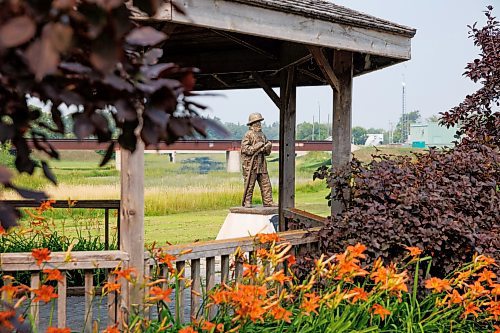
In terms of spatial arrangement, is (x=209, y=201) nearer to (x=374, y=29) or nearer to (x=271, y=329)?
(x=374, y=29)

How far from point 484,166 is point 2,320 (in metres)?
4.86

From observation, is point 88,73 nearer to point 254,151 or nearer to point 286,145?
point 286,145

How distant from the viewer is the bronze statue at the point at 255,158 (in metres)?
10.0

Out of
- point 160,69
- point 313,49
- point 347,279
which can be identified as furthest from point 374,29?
point 160,69

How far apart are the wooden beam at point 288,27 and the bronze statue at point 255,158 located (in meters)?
4.21

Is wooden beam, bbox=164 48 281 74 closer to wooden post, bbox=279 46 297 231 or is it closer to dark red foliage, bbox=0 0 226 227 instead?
wooden post, bbox=279 46 297 231

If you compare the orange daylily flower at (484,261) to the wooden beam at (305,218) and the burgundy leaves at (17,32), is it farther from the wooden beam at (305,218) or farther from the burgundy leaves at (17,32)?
the burgundy leaves at (17,32)

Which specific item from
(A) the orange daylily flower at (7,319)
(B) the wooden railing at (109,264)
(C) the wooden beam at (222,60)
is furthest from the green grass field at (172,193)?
(A) the orange daylily flower at (7,319)

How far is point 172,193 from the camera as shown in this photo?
1808 cm

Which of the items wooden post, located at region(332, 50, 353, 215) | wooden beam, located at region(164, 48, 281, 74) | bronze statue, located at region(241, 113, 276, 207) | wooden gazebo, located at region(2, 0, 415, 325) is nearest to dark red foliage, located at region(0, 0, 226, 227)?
wooden gazebo, located at region(2, 0, 415, 325)

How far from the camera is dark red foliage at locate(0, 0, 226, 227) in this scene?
1.26 meters

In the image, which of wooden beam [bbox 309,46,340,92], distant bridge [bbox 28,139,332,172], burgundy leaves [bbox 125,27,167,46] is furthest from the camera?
distant bridge [bbox 28,139,332,172]

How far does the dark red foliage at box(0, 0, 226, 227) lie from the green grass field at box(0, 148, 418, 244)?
1380 centimetres

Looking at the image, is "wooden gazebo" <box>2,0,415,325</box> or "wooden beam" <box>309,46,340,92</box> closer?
"wooden gazebo" <box>2,0,415,325</box>
